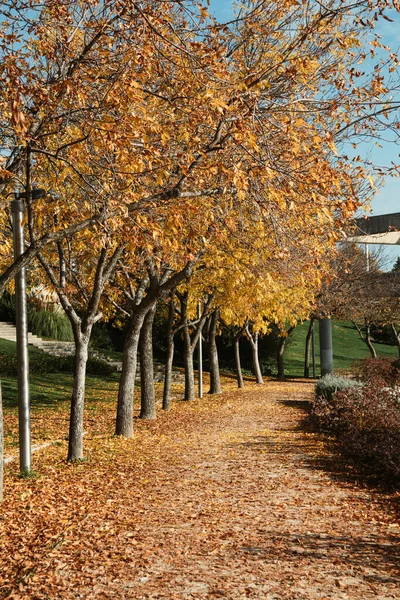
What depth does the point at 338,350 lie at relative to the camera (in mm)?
48688

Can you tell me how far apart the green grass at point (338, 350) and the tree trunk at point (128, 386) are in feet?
87.7

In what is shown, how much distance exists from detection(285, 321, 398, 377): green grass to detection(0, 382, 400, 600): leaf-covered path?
100 ft

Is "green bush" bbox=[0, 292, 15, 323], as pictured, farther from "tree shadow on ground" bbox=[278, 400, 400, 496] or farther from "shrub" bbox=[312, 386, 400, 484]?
"tree shadow on ground" bbox=[278, 400, 400, 496]

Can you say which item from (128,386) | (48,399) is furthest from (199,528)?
(48,399)

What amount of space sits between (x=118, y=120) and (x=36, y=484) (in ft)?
16.3

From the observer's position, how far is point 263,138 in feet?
24.9

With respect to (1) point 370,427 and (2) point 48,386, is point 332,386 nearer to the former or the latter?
(1) point 370,427

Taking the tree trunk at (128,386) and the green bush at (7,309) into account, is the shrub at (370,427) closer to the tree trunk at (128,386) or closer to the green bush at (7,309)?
the tree trunk at (128,386)

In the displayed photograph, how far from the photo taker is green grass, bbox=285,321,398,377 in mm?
43028

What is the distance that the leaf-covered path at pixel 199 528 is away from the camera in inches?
204

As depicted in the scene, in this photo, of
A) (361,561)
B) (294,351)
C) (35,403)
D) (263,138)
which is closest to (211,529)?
(361,561)

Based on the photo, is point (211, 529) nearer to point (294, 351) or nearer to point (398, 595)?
point (398, 595)

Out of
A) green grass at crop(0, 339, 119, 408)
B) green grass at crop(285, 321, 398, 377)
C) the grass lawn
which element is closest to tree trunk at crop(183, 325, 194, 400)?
the grass lawn

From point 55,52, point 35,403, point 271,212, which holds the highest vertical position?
point 55,52
